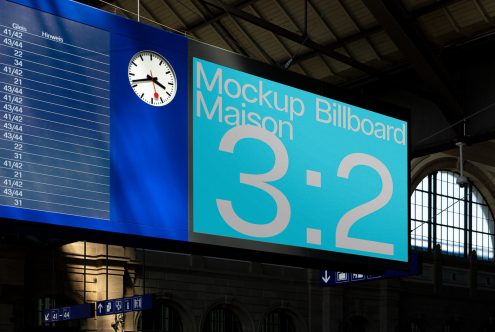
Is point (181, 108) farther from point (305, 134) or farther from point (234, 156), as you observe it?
point (305, 134)

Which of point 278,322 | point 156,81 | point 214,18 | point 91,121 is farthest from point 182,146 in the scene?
point 278,322

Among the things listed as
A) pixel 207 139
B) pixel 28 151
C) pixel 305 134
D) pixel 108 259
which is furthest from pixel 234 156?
pixel 108 259

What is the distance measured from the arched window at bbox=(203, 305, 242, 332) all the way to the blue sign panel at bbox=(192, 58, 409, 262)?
31.7 m

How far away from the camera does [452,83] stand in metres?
15.5

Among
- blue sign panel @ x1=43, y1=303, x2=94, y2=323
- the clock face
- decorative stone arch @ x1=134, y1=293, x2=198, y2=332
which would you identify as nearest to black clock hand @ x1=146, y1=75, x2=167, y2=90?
the clock face

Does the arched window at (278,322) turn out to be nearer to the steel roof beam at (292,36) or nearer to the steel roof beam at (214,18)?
the steel roof beam at (214,18)

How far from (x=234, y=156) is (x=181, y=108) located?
0.67 meters

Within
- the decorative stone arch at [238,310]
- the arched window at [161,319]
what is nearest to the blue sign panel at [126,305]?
the arched window at [161,319]

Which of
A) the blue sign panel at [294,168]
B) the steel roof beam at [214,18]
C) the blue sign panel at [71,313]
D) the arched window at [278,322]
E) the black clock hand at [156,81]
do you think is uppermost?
the steel roof beam at [214,18]

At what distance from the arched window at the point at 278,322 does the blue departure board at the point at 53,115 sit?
36.1 m

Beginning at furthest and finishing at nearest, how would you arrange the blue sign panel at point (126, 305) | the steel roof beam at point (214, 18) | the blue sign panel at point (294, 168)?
the blue sign panel at point (126, 305), the steel roof beam at point (214, 18), the blue sign panel at point (294, 168)

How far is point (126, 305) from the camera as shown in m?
26.4

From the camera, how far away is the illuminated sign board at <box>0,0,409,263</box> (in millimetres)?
6957

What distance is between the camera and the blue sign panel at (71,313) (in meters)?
27.1
